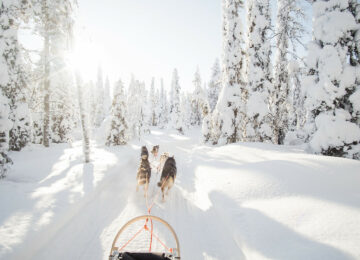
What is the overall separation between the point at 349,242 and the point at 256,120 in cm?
1157

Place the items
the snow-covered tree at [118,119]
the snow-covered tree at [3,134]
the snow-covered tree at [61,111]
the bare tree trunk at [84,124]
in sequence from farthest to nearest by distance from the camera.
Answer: the snow-covered tree at [118,119] < the snow-covered tree at [61,111] < the bare tree trunk at [84,124] < the snow-covered tree at [3,134]

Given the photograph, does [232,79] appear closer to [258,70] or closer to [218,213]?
[258,70]

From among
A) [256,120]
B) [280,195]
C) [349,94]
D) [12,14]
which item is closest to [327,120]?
[349,94]

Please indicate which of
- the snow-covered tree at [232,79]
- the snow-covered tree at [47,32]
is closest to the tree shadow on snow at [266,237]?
the snow-covered tree at [232,79]

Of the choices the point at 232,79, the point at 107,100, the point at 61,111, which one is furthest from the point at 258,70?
the point at 107,100

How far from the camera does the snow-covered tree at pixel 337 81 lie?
668 cm

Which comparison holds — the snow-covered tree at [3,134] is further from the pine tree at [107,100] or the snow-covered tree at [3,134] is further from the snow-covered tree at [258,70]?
the pine tree at [107,100]

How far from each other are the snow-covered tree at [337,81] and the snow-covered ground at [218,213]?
188 centimetres

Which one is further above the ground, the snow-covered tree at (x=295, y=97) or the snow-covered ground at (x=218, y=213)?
the snow-covered tree at (x=295, y=97)

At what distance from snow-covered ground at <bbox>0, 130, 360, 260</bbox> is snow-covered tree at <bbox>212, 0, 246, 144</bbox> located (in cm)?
798

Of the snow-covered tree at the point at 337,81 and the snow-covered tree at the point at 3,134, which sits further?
the snow-covered tree at the point at 337,81

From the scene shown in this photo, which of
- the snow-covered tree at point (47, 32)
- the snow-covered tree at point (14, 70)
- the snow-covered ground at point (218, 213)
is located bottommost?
the snow-covered ground at point (218, 213)

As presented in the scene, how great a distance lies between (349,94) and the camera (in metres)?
6.80

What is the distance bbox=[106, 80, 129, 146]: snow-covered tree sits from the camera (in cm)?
1873
